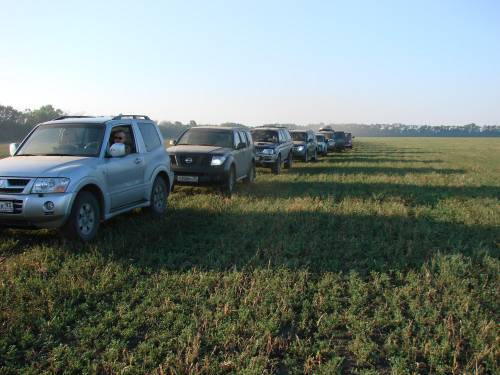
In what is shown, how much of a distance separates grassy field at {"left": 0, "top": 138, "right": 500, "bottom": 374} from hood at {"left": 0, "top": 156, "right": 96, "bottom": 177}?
1063mm

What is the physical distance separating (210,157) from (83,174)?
214 inches

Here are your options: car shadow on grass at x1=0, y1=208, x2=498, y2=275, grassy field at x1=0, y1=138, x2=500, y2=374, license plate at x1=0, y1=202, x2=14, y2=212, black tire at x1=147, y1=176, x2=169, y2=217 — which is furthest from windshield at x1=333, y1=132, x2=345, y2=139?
license plate at x1=0, y1=202, x2=14, y2=212

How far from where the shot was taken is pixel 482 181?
16.9 meters

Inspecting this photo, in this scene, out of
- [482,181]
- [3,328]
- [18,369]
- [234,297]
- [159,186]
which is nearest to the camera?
[18,369]

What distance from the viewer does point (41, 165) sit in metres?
6.53

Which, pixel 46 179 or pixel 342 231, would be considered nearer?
pixel 46 179

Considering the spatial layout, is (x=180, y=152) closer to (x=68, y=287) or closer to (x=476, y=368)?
(x=68, y=287)

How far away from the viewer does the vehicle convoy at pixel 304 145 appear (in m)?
23.8

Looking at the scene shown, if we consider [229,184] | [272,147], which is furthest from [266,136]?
[229,184]

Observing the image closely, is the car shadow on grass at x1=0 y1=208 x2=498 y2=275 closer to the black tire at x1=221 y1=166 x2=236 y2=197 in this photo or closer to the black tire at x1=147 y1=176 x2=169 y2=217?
the black tire at x1=147 y1=176 x2=169 y2=217

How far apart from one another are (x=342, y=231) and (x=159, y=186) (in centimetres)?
374

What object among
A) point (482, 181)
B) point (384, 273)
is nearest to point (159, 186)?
point (384, 273)

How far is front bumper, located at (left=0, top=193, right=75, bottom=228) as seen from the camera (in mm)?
6090

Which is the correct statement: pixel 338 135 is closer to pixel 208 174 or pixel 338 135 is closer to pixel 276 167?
pixel 276 167
